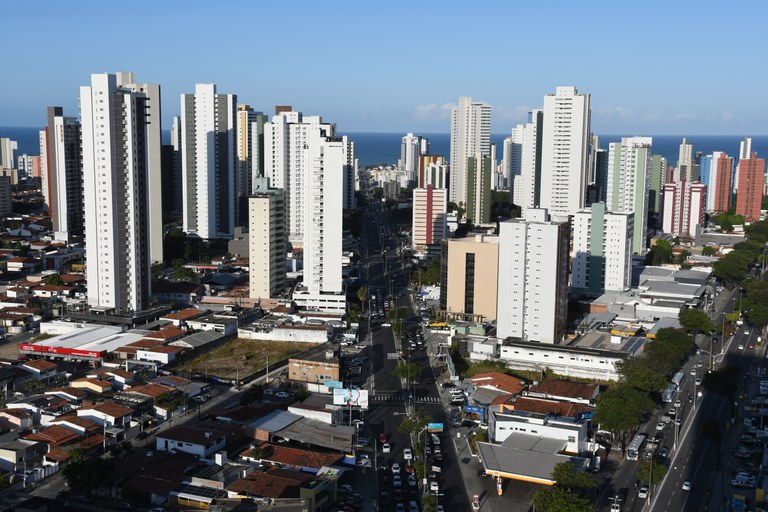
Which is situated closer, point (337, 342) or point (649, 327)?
point (337, 342)

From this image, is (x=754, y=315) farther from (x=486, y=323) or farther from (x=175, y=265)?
(x=175, y=265)

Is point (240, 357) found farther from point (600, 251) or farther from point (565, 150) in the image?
point (565, 150)

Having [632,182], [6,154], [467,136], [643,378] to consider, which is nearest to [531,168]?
[467,136]

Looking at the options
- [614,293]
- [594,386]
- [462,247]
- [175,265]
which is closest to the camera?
[594,386]

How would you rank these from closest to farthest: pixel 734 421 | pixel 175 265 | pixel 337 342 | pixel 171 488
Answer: pixel 171 488, pixel 734 421, pixel 337 342, pixel 175 265

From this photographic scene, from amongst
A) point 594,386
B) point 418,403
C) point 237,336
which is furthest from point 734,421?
point 237,336

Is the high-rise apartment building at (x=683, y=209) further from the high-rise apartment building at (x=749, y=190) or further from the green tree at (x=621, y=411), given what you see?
the green tree at (x=621, y=411)

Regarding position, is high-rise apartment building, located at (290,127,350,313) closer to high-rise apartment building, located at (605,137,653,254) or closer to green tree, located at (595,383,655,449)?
green tree, located at (595,383,655,449)

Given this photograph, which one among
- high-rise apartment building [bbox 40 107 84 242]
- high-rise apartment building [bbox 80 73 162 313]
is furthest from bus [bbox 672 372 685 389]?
high-rise apartment building [bbox 40 107 84 242]
